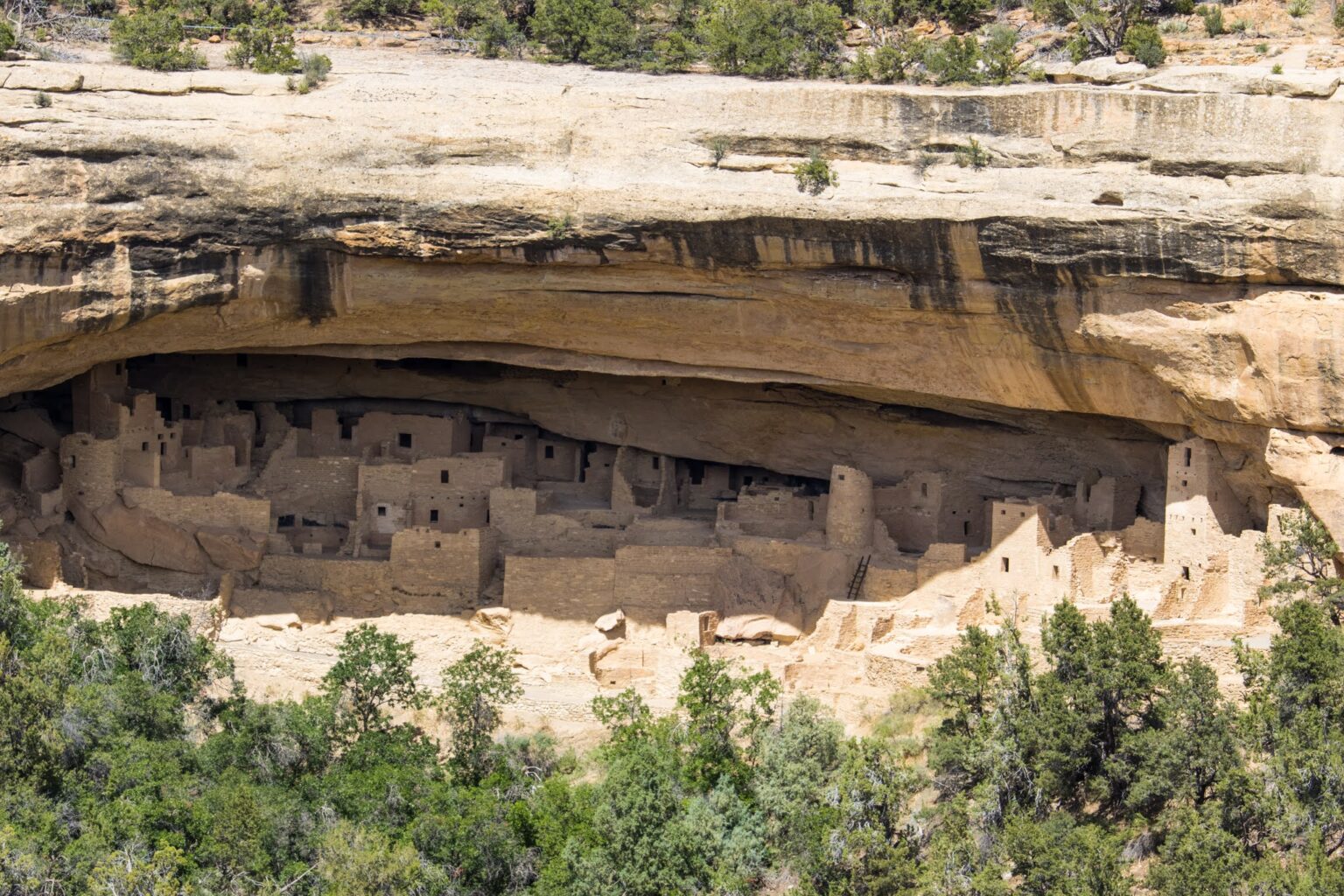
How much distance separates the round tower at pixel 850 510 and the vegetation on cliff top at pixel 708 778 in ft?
9.20

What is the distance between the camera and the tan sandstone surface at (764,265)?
76.1ft

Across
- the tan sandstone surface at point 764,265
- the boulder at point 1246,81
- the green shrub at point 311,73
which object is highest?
the boulder at point 1246,81

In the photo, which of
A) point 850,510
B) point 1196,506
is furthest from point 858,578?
point 1196,506

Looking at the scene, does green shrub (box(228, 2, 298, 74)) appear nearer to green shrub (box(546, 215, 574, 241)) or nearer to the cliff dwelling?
green shrub (box(546, 215, 574, 241))

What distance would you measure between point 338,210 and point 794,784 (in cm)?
784

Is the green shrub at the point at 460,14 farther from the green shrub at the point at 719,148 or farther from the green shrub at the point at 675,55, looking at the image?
the green shrub at the point at 719,148

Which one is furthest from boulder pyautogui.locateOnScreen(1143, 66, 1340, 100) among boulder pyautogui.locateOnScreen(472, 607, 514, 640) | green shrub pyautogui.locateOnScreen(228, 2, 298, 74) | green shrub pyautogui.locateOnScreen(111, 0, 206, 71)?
green shrub pyautogui.locateOnScreen(111, 0, 206, 71)

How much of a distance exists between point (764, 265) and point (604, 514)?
468cm

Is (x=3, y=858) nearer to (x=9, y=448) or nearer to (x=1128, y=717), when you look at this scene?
(x=9, y=448)

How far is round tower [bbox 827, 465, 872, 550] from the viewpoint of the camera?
87.7 feet

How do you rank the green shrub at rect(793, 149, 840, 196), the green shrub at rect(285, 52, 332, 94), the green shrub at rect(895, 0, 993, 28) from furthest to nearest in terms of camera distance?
the green shrub at rect(895, 0, 993, 28)
the green shrub at rect(285, 52, 332, 94)
the green shrub at rect(793, 149, 840, 196)

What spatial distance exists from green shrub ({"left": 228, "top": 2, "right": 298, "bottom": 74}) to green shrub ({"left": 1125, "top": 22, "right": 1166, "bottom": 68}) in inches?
370

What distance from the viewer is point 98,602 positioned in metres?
25.7

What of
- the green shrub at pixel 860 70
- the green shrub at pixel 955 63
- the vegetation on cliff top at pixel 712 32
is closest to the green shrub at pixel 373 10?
the vegetation on cliff top at pixel 712 32
